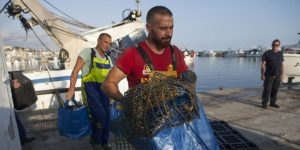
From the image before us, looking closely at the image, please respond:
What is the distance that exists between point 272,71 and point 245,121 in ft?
7.41

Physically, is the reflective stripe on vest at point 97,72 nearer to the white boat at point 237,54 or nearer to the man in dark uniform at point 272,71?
the man in dark uniform at point 272,71

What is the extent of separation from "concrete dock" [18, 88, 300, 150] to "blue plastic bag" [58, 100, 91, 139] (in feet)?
1.06

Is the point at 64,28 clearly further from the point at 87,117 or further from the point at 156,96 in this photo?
the point at 156,96

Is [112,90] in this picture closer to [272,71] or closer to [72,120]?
[72,120]

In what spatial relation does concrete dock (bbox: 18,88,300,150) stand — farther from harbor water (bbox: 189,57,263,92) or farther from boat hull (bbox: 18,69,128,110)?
harbor water (bbox: 189,57,263,92)

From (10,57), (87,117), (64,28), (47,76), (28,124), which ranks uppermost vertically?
(64,28)

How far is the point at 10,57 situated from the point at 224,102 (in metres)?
7.98

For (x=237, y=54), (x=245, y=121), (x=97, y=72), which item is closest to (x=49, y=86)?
(x=97, y=72)

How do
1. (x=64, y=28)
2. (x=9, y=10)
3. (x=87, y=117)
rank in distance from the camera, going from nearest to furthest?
(x=87, y=117), (x=9, y=10), (x=64, y=28)

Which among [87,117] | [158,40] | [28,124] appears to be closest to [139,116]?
[158,40]

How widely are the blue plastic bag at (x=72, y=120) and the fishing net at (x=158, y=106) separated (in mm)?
2929

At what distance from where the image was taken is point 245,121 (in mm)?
6195

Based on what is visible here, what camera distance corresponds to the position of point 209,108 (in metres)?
7.77

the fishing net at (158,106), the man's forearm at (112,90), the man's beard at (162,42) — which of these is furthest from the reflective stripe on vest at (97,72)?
the fishing net at (158,106)
